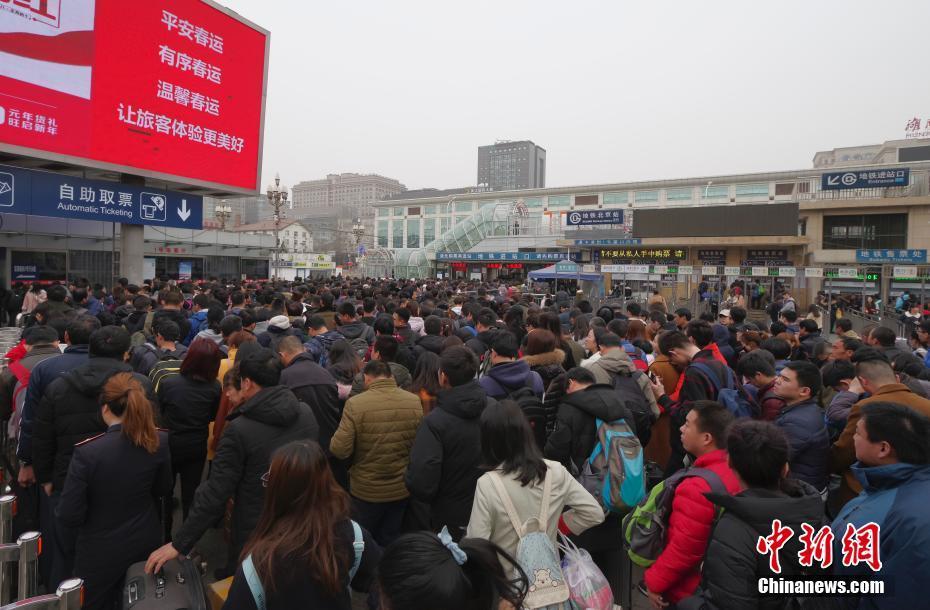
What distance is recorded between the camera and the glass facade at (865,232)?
83.8 feet

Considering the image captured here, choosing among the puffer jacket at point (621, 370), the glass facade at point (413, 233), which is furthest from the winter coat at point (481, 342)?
the glass facade at point (413, 233)

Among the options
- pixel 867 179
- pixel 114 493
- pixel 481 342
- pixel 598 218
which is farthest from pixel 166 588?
pixel 867 179

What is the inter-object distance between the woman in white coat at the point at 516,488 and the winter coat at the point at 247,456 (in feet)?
3.94

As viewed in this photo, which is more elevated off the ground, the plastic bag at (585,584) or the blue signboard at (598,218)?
the blue signboard at (598,218)

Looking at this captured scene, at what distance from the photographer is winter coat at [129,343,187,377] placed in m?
4.44

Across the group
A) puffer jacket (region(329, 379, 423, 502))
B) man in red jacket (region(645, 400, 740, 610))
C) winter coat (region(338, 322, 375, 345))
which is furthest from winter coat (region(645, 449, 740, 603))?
winter coat (region(338, 322, 375, 345))

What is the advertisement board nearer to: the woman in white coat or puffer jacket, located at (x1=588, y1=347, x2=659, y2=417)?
puffer jacket, located at (x1=588, y1=347, x2=659, y2=417)

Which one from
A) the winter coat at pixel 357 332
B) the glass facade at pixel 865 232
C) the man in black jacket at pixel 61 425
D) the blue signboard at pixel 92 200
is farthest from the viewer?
Result: the glass facade at pixel 865 232

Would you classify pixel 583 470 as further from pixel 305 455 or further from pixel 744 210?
pixel 744 210

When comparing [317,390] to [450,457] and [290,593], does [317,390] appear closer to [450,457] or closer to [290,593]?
[450,457]

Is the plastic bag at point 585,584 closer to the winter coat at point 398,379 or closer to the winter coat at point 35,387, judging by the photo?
the winter coat at point 398,379

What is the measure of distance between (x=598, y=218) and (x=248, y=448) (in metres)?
30.6

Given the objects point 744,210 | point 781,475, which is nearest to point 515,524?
point 781,475

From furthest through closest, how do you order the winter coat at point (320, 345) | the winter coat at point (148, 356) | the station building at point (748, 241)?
the station building at point (748, 241), the winter coat at point (320, 345), the winter coat at point (148, 356)
